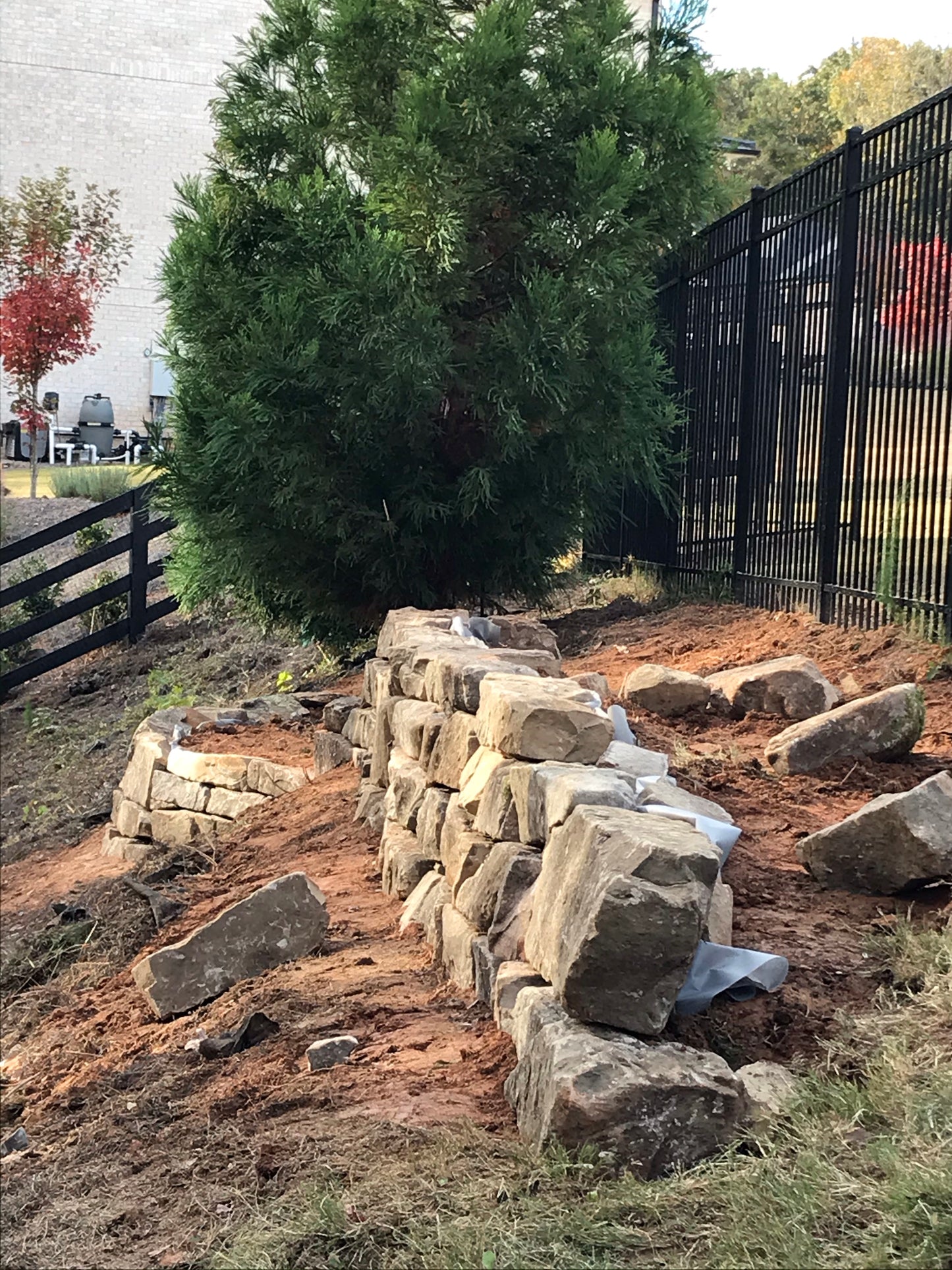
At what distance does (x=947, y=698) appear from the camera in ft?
20.5

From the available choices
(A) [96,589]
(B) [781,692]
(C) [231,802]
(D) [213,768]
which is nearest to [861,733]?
(B) [781,692]

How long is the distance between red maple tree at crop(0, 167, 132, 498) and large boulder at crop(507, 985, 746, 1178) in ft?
60.2

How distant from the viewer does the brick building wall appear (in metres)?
27.9

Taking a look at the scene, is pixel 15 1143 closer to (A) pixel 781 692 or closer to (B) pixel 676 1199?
(B) pixel 676 1199

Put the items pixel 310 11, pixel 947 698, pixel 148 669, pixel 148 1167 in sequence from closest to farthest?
pixel 148 1167
pixel 947 698
pixel 310 11
pixel 148 669

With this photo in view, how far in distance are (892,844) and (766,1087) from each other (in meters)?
1.19

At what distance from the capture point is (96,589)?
15.2 metres

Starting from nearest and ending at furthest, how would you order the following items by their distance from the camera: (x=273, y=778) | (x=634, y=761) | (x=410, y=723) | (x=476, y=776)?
Result: (x=476, y=776) < (x=634, y=761) < (x=410, y=723) < (x=273, y=778)

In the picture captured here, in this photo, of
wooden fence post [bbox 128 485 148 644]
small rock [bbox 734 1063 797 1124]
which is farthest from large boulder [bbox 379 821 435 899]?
wooden fence post [bbox 128 485 148 644]

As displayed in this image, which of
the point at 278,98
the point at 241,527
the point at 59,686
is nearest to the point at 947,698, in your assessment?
the point at 241,527

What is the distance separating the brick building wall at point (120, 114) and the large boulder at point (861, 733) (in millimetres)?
24781

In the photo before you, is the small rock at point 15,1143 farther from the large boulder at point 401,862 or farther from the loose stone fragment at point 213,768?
the loose stone fragment at point 213,768

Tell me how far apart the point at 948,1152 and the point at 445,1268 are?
0.96m

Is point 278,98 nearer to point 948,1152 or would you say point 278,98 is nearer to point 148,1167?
point 148,1167
